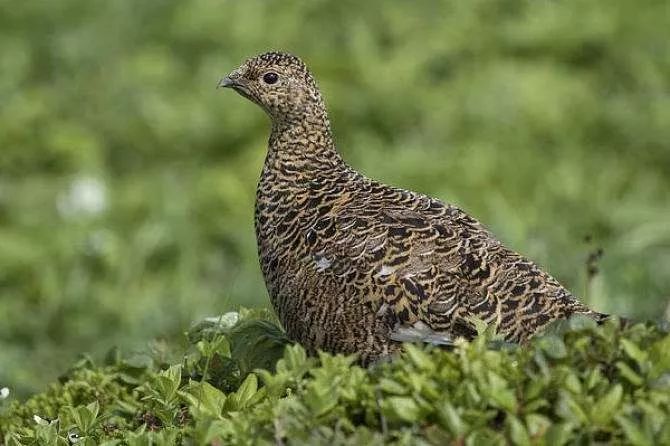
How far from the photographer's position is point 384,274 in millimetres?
5672

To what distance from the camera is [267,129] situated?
1234cm

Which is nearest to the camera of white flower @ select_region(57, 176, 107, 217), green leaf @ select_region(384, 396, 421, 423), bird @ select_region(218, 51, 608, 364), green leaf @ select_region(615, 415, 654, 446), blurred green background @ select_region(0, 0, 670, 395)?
green leaf @ select_region(615, 415, 654, 446)

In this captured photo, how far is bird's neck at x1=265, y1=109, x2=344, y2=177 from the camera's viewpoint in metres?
6.43

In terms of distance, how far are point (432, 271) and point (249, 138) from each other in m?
6.77

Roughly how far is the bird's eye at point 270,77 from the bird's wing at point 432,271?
90 centimetres

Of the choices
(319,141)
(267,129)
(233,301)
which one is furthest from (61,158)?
(319,141)

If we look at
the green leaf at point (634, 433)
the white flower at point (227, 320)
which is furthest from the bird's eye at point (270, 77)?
the green leaf at point (634, 433)

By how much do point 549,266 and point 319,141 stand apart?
300 cm

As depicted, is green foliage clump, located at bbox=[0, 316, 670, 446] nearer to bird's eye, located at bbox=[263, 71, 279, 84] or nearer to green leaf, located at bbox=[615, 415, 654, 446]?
green leaf, located at bbox=[615, 415, 654, 446]

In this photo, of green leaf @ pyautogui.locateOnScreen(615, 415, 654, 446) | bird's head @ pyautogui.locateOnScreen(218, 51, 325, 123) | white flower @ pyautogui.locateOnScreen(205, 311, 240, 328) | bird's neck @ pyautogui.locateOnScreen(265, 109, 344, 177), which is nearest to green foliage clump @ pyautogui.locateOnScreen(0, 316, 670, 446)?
green leaf @ pyautogui.locateOnScreen(615, 415, 654, 446)

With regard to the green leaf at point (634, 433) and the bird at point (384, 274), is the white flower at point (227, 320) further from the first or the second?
the green leaf at point (634, 433)

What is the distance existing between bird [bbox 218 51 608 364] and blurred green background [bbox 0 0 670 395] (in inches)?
123

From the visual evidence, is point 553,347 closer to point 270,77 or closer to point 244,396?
point 244,396

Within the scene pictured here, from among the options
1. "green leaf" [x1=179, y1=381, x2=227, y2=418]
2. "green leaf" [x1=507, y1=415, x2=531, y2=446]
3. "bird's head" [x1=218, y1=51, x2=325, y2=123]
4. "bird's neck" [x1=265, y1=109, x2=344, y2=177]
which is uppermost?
"bird's head" [x1=218, y1=51, x2=325, y2=123]
